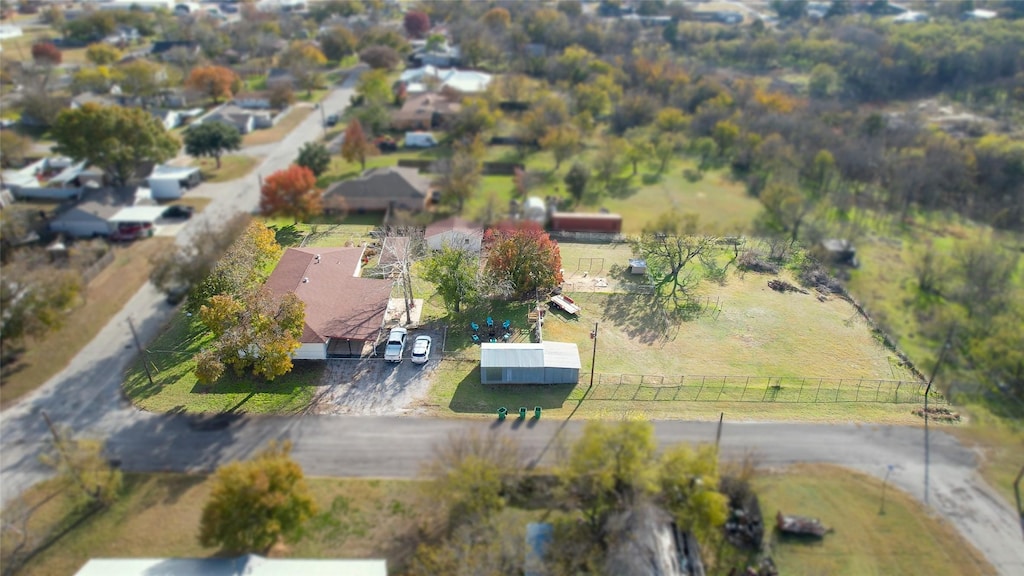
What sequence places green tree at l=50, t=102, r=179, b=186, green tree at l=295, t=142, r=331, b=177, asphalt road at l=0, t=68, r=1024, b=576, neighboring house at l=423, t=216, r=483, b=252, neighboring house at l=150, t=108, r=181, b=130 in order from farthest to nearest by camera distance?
neighboring house at l=150, t=108, r=181, b=130 < green tree at l=295, t=142, r=331, b=177 < green tree at l=50, t=102, r=179, b=186 < neighboring house at l=423, t=216, r=483, b=252 < asphalt road at l=0, t=68, r=1024, b=576

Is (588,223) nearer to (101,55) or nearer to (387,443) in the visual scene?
(387,443)

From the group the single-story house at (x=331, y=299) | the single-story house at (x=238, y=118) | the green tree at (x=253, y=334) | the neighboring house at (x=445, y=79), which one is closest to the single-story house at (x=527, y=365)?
the single-story house at (x=331, y=299)

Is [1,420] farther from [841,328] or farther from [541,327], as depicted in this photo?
[841,328]

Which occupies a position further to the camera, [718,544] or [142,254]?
[142,254]

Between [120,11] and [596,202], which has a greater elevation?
[120,11]

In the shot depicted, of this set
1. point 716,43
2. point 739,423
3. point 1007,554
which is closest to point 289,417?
point 739,423

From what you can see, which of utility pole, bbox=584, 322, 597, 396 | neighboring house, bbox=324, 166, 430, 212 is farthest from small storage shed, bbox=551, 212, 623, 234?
utility pole, bbox=584, 322, 597, 396

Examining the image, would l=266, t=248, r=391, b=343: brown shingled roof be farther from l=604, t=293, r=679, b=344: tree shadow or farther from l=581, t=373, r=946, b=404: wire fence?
l=604, t=293, r=679, b=344: tree shadow
